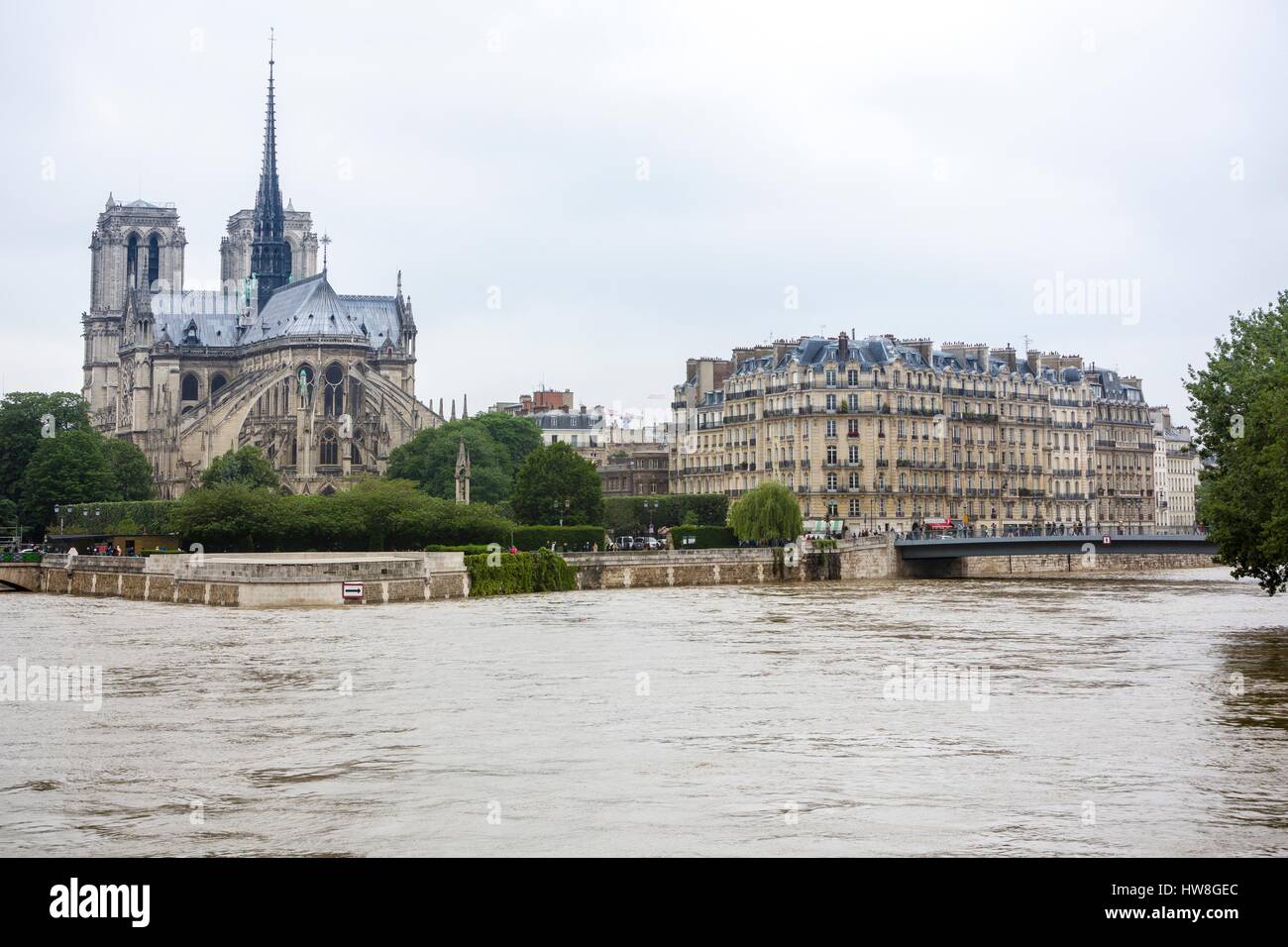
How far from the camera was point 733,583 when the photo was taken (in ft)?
240

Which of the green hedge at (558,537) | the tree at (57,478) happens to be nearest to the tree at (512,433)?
the tree at (57,478)

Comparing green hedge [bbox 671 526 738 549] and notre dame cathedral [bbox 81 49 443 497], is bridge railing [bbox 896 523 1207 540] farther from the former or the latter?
notre dame cathedral [bbox 81 49 443 497]

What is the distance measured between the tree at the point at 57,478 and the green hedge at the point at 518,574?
36091 millimetres

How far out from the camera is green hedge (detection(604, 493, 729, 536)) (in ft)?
308

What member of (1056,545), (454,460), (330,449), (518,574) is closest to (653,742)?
(518,574)

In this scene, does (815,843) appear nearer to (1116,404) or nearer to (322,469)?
(322,469)

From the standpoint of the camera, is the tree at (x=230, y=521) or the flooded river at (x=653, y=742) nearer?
the flooded river at (x=653, y=742)

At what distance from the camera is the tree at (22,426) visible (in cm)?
9450

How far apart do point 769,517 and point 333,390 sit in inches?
1910

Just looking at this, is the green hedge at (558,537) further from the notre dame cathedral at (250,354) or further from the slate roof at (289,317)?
the slate roof at (289,317)

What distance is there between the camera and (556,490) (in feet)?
274

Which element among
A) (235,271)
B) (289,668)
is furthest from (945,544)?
(235,271)
